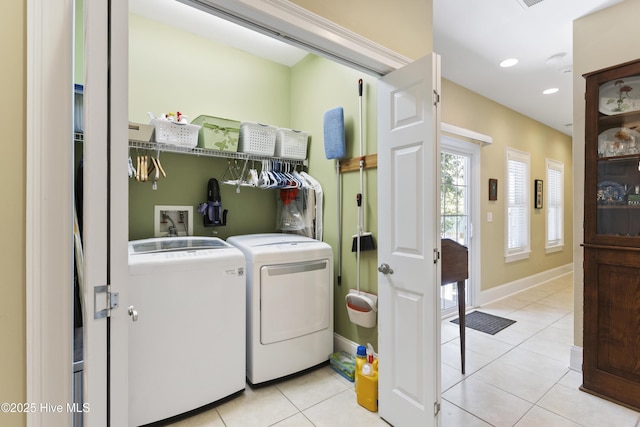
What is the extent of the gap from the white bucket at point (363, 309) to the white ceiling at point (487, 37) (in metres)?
2.28

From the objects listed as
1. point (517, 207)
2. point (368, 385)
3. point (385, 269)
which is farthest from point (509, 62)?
point (368, 385)

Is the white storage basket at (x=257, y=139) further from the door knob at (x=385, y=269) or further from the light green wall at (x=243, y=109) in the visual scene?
the door knob at (x=385, y=269)

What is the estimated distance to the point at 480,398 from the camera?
203 cm

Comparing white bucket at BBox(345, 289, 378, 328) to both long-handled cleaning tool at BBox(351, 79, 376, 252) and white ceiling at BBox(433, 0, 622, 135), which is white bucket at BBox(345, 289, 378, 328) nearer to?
long-handled cleaning tool at BBox(351, 79, 376, 252)

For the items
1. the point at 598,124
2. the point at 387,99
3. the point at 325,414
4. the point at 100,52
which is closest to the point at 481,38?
the point at 598,124

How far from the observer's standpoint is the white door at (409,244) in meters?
1.55

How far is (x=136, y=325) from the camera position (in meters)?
1.65

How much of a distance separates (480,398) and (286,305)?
58.2 inches

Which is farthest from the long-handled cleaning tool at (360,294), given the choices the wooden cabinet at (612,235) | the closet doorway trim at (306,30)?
the wooden cabinet at (612,235)

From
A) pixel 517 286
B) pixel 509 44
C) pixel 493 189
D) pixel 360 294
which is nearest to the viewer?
pixel 360 294

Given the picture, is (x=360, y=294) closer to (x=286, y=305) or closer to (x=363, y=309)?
(x=363, y=309)

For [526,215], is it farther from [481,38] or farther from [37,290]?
[37,290]

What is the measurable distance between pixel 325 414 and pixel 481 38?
330 centimetres

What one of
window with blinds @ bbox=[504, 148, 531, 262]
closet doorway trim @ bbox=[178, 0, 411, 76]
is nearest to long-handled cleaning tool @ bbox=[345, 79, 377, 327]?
closet doorway trim @ bbox=[178, 0, 411, 76]
